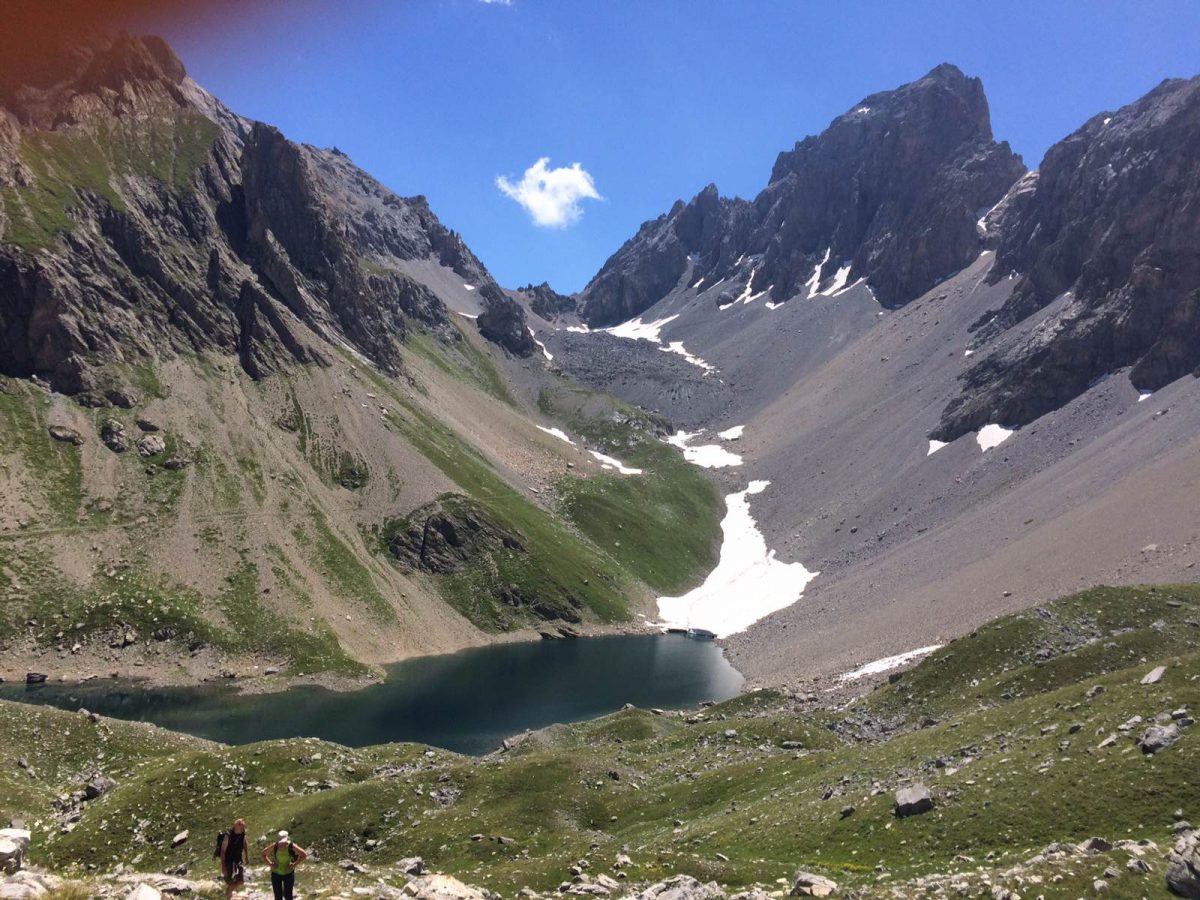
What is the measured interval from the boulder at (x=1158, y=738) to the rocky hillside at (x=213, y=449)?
95.9 m

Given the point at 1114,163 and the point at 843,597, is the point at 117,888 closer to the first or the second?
the point at 843,597

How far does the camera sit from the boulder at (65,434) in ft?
391

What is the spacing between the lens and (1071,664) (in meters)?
50.9

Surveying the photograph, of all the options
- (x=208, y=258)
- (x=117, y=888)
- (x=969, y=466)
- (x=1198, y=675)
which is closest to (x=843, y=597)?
(x=969, y=466)

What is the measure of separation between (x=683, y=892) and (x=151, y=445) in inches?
5083

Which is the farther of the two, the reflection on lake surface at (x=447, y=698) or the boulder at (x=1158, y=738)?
the reflection on lake surface at (x=447, y=698)

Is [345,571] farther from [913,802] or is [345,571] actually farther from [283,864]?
[283,864]

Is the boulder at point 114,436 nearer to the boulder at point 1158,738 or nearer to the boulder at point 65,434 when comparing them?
the boulder at point 65,434

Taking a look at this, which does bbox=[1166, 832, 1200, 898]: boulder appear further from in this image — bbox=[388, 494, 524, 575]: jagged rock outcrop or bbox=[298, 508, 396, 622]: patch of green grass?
bbox=[388, 494, 524, 575]: jagged rock outcrop

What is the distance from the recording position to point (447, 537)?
14500cm

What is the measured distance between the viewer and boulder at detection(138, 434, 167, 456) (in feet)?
414

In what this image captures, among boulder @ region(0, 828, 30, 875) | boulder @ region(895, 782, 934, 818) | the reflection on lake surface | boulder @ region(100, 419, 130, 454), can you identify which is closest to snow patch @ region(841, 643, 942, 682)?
the reflection on lake surface

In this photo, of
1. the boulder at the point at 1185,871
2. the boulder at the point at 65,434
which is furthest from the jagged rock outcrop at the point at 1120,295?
the boulder at the point at 65,434

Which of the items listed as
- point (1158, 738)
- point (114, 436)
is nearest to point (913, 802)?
point (1158, 738)
